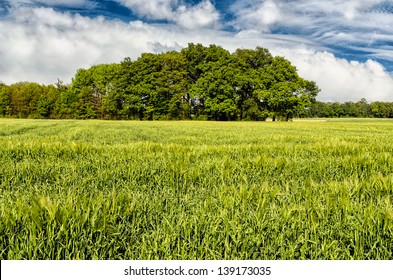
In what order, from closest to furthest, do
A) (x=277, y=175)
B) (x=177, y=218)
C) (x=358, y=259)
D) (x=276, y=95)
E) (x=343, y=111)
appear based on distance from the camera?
(x=358, y=259) → (x=177, y=218) → (x=277, y=175) → (x=276, y=95) → (x=343, y=111)

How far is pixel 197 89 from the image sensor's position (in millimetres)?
74500

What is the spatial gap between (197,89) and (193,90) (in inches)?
55.9

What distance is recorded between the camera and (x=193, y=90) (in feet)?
248

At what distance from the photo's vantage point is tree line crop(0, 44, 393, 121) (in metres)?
74.7

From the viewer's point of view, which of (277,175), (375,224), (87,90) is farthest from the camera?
(87,90)

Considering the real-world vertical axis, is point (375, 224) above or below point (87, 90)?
below

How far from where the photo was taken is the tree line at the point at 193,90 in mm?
74688

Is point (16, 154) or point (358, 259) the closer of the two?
point (358, 259)

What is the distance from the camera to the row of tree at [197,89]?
74625 millimetres

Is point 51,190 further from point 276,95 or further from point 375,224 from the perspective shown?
point 276,95

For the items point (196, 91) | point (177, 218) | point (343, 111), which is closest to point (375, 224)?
point (177, 218)

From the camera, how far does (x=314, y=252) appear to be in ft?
7.13

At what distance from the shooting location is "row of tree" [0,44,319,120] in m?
74.6
